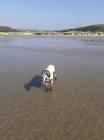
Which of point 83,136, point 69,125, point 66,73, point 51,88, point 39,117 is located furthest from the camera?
point 66,73

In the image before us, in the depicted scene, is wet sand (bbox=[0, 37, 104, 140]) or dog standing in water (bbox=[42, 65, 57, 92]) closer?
wet sand (bbox=[0, 37, 104, 140])

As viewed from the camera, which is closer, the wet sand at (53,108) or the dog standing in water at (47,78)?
the wet sand at (53,108)

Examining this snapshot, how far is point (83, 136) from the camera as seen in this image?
32.5ft

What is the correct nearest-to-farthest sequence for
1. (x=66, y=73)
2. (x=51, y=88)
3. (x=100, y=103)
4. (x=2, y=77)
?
(x=100, y=103)
(x=51, y=88)
(x=2, y=77)
(x=66, y=73)

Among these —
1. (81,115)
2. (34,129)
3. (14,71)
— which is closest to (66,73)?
(14,71)

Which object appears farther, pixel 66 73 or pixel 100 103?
pixel 66 73

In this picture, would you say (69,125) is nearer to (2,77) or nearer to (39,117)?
(39,117)

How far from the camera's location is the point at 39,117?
11438 mm

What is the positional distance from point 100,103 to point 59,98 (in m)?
1.88

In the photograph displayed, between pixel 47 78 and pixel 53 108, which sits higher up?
pixel 47 78

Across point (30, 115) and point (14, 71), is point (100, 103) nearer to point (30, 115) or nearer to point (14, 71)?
point (30, 115)

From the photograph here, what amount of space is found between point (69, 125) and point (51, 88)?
4.93 m

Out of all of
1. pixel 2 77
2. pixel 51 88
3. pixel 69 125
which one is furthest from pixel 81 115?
pixel 2 77

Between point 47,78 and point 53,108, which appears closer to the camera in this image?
point 53,108
